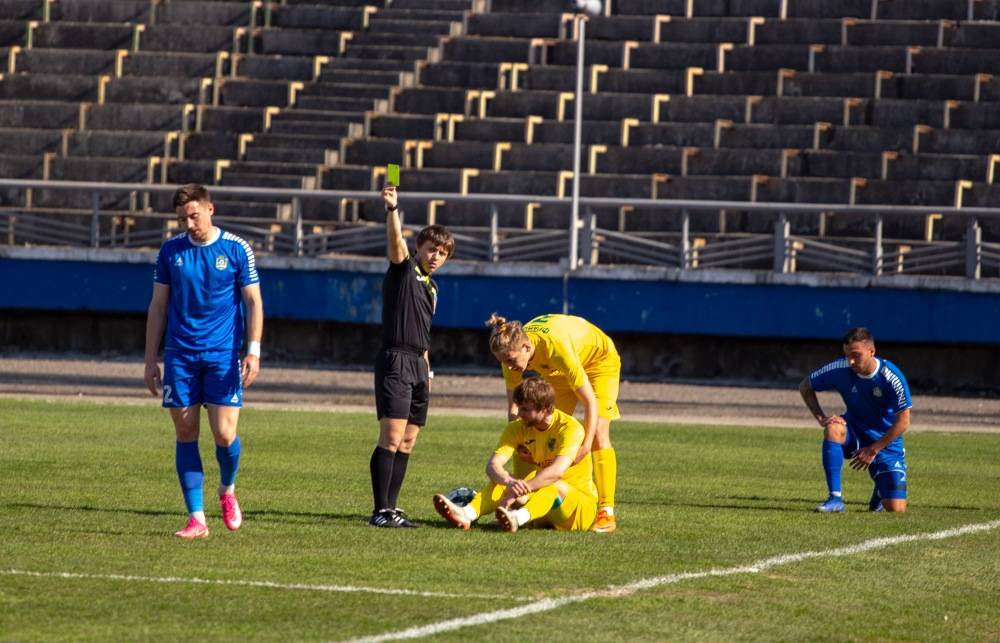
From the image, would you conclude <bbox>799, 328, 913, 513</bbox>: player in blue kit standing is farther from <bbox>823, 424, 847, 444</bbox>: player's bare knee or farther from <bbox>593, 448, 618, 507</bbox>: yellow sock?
<bbox>593, 448, 618, 507</bbox>: yellow sock

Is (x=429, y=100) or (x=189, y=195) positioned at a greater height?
(x=429, y=100)

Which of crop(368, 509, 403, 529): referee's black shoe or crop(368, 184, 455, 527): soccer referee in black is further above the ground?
crop(368, 184, 455, 527): soccer referee in black

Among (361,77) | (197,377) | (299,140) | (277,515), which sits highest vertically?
(361,77)

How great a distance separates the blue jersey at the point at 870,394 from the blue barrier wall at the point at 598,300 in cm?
1285

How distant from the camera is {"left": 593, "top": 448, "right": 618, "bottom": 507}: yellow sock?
1148cm

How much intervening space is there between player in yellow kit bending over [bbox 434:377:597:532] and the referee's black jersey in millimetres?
708

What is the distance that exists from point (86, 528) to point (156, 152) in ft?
79.1

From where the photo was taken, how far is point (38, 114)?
3512cm

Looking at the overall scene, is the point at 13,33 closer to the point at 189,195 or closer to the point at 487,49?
the point at 487,49

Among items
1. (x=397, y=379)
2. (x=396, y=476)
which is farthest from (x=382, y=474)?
(x=397, y=379)

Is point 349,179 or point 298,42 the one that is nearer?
point 349,179

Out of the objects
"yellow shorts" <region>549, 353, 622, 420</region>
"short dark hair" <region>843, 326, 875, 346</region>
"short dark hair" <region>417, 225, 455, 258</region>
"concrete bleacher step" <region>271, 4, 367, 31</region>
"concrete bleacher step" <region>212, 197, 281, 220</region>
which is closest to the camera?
"short dark hair" <region>417, 225, 455, 258</region>

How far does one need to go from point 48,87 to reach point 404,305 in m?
26.5

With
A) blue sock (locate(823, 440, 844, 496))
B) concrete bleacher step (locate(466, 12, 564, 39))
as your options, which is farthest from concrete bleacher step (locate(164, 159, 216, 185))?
blue sock (locate(823, 440, 844, 496))
